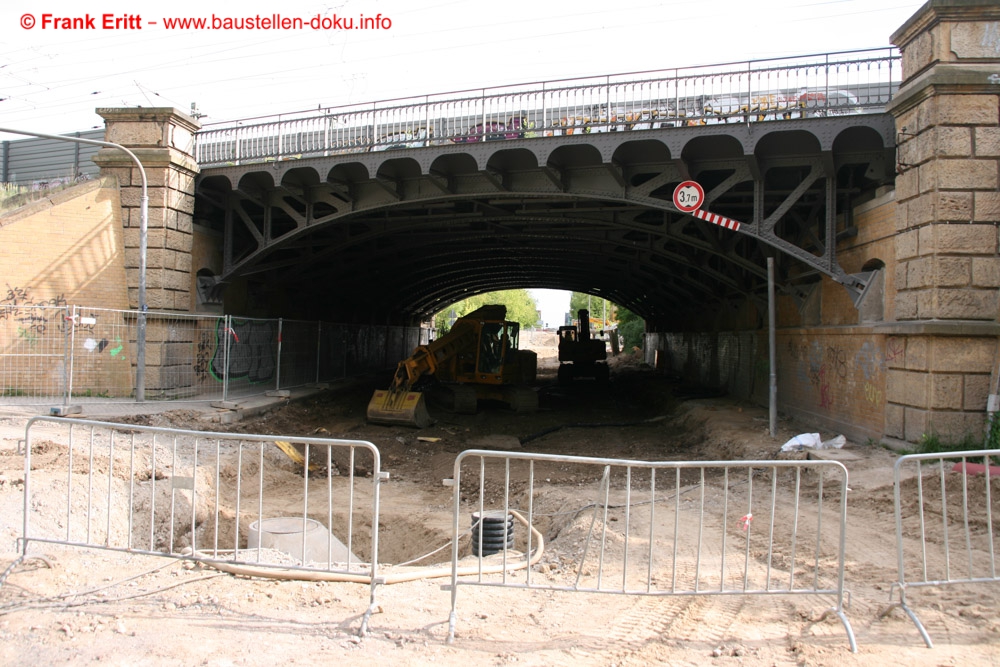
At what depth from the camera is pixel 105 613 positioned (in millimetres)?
4438

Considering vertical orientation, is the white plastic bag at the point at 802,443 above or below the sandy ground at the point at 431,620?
above

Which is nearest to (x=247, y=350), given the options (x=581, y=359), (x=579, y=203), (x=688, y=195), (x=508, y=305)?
(x=579, y=203)

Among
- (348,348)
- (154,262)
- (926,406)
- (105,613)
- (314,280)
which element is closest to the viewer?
(105,613)

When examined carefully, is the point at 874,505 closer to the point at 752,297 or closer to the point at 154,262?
the point at 752,297

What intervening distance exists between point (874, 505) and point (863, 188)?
274 inches

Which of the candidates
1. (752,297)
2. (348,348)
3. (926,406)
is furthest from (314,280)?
(926,406)

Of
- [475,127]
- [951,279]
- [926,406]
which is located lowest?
[926,406]

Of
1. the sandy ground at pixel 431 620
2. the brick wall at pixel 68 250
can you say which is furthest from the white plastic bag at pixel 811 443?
the brick wall at pixel 68 250

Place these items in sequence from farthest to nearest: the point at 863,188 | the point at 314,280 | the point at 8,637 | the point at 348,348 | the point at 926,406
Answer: the point at 348,348 < the point at 314,280 < the point at 863,188 < the point at 926,406 < the point at 8,637

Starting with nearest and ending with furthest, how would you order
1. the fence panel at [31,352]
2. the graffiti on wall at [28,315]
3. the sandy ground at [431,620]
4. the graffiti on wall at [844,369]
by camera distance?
the sandy ground at [431,620], the graffiti on wall at [844,369], the fence panel at [31,352], the graffiti on wall at [28,315]

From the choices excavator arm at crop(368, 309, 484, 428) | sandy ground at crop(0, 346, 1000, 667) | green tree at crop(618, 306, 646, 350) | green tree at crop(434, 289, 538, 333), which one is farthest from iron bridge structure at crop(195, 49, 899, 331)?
green tree at crop(434, 289, 538, 333)

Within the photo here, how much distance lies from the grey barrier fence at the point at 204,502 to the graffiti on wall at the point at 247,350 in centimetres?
474

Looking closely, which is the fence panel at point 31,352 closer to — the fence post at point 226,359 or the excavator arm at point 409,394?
the fence post at point 226,359

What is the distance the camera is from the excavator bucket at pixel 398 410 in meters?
15.8
